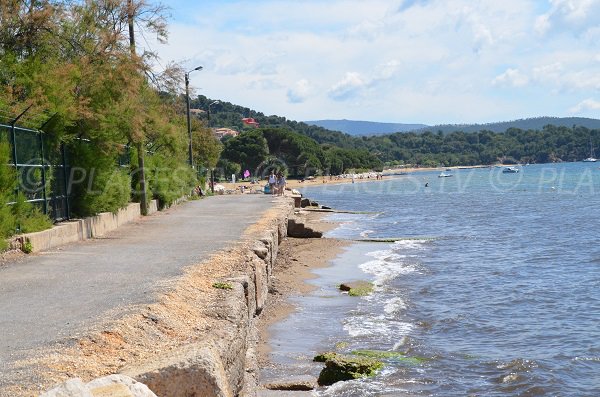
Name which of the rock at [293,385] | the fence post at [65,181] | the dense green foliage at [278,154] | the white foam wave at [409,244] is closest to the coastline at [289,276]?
the rock at [293,385]

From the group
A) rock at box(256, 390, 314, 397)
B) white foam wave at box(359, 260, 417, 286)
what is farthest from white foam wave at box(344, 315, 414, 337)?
white foam wave at box(359, 260, 417, 286)

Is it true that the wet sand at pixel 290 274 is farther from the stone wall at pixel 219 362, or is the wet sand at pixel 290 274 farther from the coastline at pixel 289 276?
the stone wall at pixel 219 362

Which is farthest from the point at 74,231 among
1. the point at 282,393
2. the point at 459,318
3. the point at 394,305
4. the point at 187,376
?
the point at 187,376

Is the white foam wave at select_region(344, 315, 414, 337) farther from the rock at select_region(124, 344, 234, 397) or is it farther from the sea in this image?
the rock at select_region(124, 344, 234, 397)

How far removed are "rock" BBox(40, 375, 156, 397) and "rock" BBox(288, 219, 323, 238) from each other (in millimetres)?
25412

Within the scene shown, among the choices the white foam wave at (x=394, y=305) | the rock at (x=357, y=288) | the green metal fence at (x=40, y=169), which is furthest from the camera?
the rock at (x=357, y=288)

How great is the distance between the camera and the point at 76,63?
63.8 feet

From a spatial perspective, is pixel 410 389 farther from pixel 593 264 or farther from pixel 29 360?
pixel 593 264

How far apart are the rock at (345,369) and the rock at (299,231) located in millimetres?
18965

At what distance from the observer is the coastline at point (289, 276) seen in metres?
13.9

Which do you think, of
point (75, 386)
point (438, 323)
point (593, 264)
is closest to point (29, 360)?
point (75, 386)

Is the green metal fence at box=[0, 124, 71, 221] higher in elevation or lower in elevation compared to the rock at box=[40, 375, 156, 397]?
Result: higher

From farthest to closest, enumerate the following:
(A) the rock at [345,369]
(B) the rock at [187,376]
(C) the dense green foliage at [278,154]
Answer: (C) the dense green foliage at [278,154] < (A) the rock at [345,369] < (B) the rock at [187,376]

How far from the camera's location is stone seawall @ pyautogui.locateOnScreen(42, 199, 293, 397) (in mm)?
6555
